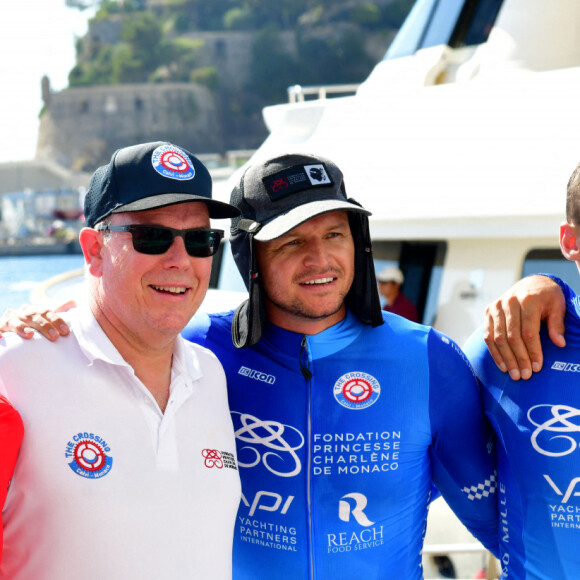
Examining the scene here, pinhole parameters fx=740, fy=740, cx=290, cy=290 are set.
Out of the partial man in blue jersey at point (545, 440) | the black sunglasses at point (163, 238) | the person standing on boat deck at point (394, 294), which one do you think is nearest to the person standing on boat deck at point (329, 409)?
the partial man in blue jersey at point (545, 440)

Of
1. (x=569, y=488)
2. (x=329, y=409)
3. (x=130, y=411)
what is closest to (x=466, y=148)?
(x=329, y=409)

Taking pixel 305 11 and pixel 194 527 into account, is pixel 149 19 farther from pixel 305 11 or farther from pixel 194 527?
pixel 194 527

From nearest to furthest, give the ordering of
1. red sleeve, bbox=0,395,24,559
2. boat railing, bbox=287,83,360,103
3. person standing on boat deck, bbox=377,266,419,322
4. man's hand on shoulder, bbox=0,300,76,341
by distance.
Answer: red sleeve, bbox=0,395,24,559 < man's hand on shoulder, bbox=0,300,76,341 < person standing on boat deck, bbox=377,266,419,322 < boat railing, bbox=287,83,360,103

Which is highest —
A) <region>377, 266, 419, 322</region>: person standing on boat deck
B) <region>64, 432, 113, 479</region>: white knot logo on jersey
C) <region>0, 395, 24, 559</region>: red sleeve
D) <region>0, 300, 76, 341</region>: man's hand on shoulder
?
<region>0, 300, 76, 341</region>: man's hand on shoulder

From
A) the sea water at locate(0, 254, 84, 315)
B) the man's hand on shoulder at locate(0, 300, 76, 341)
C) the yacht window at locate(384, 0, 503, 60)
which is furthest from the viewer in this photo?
the sea water at locate(0, 254, 84, 315)

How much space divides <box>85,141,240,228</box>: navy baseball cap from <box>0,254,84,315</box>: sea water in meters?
14.3

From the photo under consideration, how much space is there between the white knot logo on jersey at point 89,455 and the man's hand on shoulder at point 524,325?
1.08m

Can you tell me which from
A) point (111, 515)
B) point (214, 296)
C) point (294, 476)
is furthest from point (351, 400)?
point (214, 296)

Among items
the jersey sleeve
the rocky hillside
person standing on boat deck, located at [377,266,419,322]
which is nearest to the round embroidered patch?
the jersey sleeve

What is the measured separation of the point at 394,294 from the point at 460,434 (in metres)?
2.70

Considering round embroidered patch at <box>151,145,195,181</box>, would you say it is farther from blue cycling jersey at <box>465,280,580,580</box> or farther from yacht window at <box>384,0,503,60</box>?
yacht window at <box>384,0,503,60</box>

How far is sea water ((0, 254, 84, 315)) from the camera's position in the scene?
54.7 feet

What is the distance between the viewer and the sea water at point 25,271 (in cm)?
1667

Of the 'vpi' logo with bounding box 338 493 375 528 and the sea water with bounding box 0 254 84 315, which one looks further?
the sea water with bounding box 0 254 84 315
